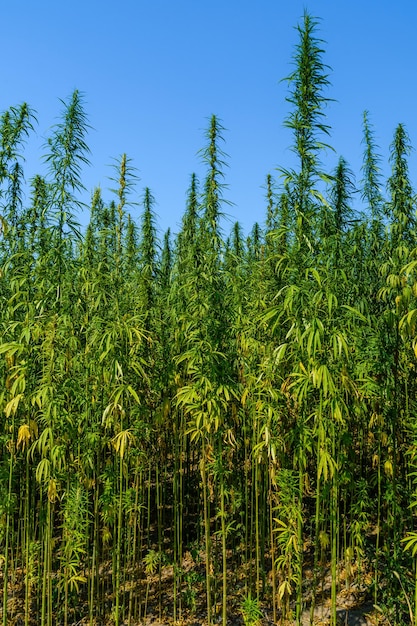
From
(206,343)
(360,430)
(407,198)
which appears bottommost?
(360,430)

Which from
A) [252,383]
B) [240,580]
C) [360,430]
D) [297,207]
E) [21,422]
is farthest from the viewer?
[360,430]

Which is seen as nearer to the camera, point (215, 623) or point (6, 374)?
point (6, 374)

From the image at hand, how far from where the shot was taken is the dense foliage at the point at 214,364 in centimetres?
431

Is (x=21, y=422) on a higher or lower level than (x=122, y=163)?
lower

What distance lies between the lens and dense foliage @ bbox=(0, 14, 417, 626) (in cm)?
431

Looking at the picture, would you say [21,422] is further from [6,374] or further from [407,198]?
[407,198]

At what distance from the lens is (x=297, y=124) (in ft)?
14.2

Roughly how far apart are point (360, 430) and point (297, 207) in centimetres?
435

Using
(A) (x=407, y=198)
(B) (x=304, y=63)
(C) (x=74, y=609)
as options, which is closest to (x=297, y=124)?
(B) (x=304, y=63)

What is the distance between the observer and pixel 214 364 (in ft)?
15.8

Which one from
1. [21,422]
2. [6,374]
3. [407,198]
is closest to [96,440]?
[21,422]

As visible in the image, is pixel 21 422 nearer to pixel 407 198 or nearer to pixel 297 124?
pixel 297 124

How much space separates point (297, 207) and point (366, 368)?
2.17 m

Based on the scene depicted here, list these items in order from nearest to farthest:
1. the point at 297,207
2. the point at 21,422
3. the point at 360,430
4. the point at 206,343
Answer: the point at 297,207, the point at 206,343, the point at 21,422, the point at 360,430
